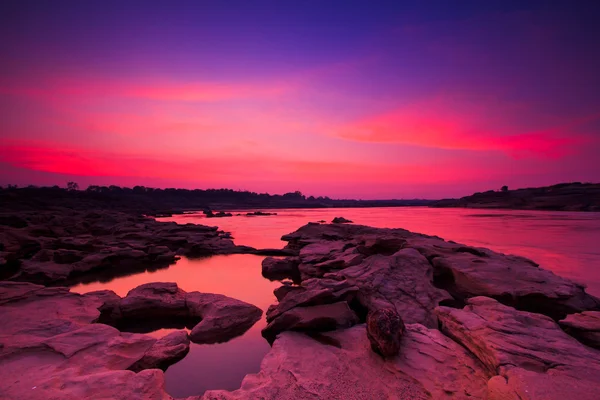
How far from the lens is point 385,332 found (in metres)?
4.82

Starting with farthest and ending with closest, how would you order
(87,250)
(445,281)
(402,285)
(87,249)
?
(87,249) → (87,250) → (445,281) → (402,285)

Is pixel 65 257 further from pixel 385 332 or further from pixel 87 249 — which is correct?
pixel 385 332

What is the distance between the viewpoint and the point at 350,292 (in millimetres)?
7211

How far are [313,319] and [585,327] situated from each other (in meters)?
4.72

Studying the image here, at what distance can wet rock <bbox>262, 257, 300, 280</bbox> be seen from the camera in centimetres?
1231

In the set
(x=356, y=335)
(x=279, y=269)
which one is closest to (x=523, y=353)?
(x=356, y=335)

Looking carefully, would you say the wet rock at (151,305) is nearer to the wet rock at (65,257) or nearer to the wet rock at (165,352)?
the wet rock at (165,352)

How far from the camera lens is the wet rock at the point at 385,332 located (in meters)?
4.72

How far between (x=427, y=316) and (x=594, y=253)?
48.1 feet

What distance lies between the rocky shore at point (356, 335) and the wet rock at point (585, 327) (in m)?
0.02

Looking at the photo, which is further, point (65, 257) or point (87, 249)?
point (87, 249)

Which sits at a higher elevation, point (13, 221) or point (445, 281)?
point (13, 221)

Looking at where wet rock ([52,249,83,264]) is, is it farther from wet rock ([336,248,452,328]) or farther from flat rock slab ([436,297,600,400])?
flat rock slab ([436,297,600,400])

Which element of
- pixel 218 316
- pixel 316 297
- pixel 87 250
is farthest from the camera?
Result: pixel 87 250
